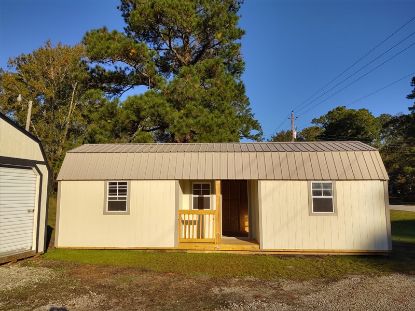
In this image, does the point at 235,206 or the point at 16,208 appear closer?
the point at 16,208

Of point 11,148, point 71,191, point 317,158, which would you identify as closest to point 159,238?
point 71,191

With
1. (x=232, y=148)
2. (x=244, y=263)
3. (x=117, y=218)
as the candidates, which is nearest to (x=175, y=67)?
(x=232, y=148)

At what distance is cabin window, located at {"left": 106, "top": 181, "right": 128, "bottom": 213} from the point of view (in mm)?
11055

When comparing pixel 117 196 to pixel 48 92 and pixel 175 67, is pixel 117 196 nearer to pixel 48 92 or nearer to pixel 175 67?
pixel 175 67

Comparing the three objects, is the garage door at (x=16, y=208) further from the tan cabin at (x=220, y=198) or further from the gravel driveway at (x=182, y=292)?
the tan cabin at (x=220, y=198)

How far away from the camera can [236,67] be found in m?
21.5

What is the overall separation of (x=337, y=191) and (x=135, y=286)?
6916mm

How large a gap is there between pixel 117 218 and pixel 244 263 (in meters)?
4.46

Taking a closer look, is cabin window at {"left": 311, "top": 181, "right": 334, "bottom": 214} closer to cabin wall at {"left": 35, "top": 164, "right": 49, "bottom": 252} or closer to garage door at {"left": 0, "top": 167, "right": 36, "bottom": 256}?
cabin wall at {"left": 35, "top": 164, "right": 49, "bottom": 252}

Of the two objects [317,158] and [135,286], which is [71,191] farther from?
[317,158]

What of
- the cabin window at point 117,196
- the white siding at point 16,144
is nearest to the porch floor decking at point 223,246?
the cabin window at point 117,196

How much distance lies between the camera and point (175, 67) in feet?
68.4

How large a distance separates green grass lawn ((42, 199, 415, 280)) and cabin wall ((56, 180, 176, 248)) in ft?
1.34

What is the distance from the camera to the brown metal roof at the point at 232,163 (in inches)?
424
